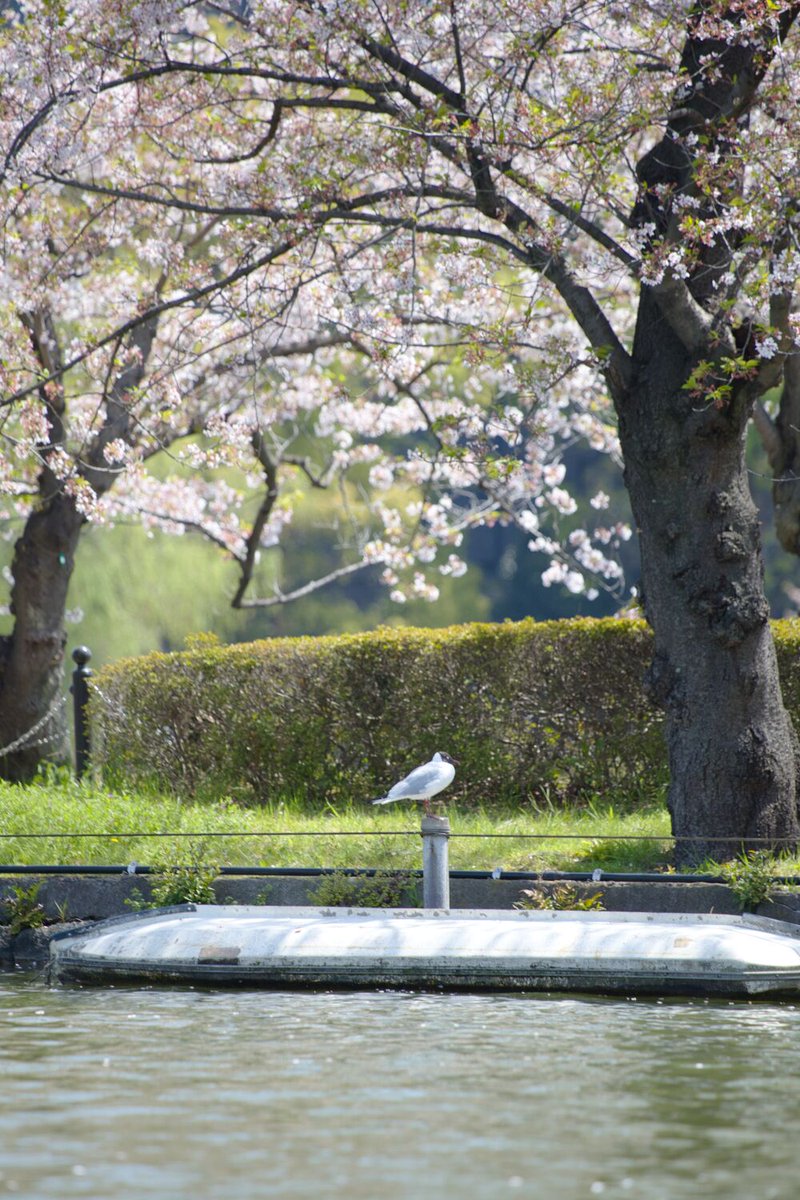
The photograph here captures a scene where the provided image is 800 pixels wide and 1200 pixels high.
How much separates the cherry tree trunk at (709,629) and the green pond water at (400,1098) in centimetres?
182

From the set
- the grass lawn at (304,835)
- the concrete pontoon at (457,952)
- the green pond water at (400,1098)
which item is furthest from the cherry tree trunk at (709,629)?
the green pond water at (400,1098)

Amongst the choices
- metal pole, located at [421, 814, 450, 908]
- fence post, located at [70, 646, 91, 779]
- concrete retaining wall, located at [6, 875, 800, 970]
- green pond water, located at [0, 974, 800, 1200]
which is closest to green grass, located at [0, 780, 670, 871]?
concrete retaining wall, located at [6, 875, 800, 970]

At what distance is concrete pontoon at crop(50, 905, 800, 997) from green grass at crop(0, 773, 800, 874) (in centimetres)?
77

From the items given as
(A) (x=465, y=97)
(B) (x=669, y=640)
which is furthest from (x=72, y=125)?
(B) (x=669, y=640)

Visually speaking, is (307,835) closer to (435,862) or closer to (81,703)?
(435,862)

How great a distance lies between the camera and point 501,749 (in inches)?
448

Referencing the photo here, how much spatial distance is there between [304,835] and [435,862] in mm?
1998

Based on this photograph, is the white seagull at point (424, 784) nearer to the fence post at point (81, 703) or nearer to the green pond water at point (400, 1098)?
the green pond water at point (400, 1098)

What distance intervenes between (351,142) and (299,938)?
17.9ft

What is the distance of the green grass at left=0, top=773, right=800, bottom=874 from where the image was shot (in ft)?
30.8

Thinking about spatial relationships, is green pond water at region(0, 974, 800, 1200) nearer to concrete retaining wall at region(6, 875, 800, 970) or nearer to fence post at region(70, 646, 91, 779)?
concrete retaining wall at region(6, 875, 800, 970)

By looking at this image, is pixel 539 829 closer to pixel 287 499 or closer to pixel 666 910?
pixel 666 910

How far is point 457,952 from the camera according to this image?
24.9 ft

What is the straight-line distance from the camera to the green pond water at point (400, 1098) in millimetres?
4387
